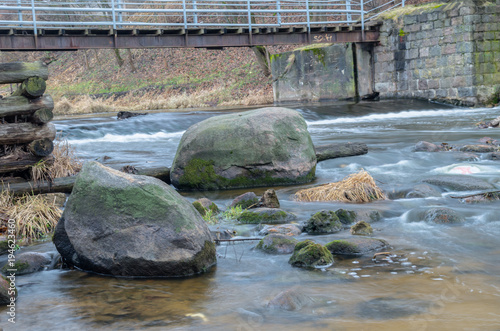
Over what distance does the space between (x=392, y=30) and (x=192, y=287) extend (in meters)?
21.9

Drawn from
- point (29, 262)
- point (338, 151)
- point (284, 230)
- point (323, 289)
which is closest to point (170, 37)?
point (338, 151)

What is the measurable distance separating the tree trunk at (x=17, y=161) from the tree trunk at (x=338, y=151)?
4983 mm

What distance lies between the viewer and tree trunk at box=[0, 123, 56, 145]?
24.2 ft

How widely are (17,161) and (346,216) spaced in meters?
4.46

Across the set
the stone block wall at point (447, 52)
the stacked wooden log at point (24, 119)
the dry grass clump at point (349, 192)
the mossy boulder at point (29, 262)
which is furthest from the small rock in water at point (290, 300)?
the stone block wall at point (447, 52)

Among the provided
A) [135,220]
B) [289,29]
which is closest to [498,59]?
[289,29]

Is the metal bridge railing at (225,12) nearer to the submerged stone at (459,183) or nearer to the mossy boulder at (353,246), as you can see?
the submerged stone at (459,183)

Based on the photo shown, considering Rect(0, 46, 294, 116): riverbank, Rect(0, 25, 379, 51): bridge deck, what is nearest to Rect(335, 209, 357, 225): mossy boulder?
Rect(0, 25, 379, 51): bridge deck

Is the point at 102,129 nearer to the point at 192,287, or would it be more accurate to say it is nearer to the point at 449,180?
the point at 449,180

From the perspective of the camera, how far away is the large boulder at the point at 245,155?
8461 mm

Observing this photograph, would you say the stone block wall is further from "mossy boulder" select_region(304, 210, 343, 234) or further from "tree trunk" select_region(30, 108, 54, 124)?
"tree trunk" select_region(30, 108, 54, 124)

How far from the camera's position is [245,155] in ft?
27.7

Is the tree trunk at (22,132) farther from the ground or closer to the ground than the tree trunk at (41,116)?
closer to the ground

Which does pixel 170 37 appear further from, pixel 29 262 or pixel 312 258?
pixel 312 258
